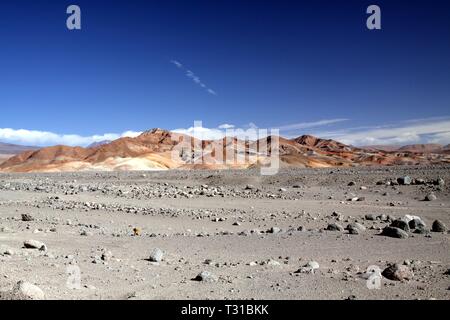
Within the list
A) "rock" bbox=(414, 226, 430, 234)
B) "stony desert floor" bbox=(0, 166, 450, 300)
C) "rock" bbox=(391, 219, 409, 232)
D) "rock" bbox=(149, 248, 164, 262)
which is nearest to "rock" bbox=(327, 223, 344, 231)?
"stony desert floor" bbox=(0, 166, 450, 300)

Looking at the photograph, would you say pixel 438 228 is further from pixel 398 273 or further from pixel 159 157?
pixel 159 157

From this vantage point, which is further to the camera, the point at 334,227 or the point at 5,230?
the point at 334,227

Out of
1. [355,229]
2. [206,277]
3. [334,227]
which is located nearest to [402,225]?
[355,229]

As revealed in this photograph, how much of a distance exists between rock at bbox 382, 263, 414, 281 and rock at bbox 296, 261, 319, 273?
101 centimetres

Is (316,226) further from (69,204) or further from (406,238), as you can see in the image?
(69,204)

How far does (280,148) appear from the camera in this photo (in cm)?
11369

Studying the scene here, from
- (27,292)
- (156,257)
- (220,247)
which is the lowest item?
(220,247)

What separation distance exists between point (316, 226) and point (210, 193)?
861cm

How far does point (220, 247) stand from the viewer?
9.30 meters

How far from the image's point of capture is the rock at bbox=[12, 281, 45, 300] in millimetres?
5215

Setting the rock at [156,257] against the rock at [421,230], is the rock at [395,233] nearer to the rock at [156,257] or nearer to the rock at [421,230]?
the rock at [421,230]

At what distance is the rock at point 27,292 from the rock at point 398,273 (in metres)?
4.46

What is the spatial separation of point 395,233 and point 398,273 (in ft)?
12.7
